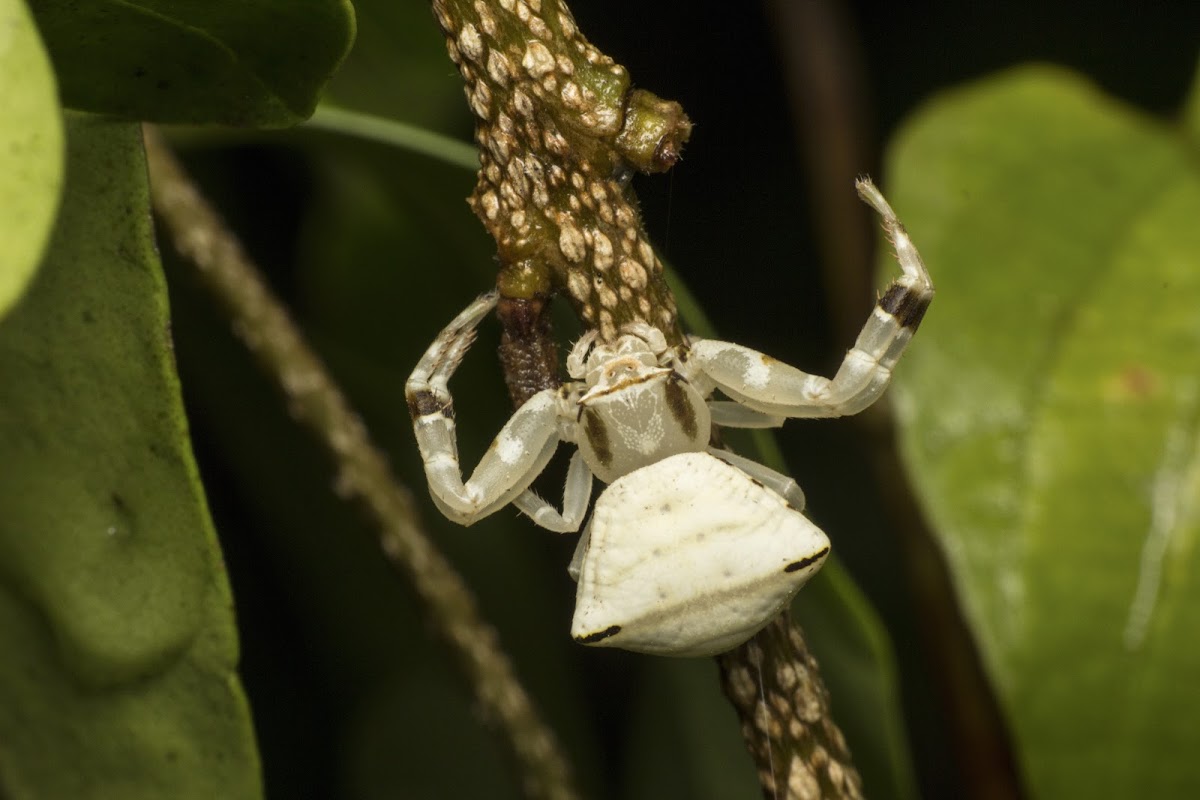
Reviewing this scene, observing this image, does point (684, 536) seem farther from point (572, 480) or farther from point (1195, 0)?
point (1195, 0)

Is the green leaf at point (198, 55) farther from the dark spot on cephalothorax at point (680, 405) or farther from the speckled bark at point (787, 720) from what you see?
the speckled bark at point (787, 720)

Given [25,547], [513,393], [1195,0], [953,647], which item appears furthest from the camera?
[1195,0]

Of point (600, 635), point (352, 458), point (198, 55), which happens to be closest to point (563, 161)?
point (198, 55)

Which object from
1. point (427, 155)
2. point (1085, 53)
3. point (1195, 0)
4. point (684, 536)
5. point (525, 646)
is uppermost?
point (1195, 0)

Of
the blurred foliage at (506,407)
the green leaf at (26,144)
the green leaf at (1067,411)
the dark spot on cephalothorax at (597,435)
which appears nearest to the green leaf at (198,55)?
the blurred foliage at (506,407)

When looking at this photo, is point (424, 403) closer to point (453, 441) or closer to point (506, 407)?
point (453, 441)

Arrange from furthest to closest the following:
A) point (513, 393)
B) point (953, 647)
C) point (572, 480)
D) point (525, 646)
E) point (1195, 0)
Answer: point (1195, 0), point (525, 646), point (953, 647), point (572, 480), point (513, 393)

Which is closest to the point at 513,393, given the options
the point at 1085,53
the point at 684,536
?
the point at 684,536
